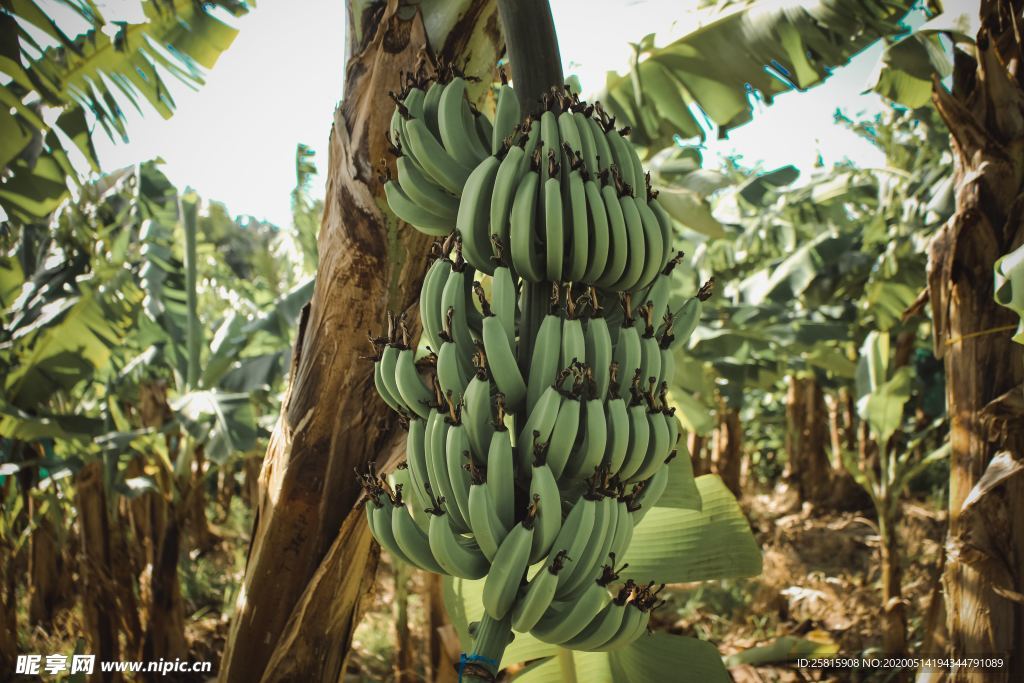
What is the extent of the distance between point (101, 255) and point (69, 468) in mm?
1247

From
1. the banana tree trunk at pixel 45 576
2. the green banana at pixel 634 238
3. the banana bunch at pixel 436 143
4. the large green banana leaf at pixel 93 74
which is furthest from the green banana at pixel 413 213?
the banana tree trunk at pixel 45 576

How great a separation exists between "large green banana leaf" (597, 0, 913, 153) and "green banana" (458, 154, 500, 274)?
1.43m

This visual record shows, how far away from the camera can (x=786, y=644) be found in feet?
7.14

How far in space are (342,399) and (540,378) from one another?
0.57 metres

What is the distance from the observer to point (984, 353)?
64.3 inches

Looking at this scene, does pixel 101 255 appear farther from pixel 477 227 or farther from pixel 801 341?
pixel 801 341

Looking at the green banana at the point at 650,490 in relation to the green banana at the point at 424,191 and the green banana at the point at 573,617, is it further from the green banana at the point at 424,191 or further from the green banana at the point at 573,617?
the green banana at the point at 424,191

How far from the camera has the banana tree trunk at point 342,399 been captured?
1.24m

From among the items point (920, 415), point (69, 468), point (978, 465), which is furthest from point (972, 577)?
point (920, 415)

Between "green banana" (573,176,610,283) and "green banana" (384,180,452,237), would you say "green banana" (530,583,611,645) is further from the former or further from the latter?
"green banana" (384,180,452,237)

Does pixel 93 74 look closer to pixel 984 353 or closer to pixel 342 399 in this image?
pixel 342 399

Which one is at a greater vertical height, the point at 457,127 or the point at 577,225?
the point at 457,127

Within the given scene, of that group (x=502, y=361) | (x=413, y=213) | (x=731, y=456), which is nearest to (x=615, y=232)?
(x=502, y=361)

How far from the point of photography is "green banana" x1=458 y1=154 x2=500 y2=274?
89 cm
